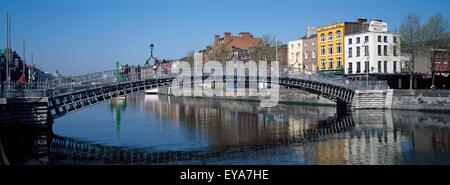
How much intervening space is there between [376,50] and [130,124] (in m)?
36.1

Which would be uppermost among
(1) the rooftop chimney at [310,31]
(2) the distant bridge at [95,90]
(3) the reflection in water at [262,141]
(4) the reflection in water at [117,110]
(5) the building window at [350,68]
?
(1) the rooftop chimney at [310,31]

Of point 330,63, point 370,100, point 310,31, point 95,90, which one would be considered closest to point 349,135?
point 95,90

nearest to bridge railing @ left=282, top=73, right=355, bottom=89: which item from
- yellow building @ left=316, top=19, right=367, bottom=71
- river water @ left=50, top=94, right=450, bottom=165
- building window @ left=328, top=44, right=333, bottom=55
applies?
river water @ left=50, top=94, right=450, bottom=165

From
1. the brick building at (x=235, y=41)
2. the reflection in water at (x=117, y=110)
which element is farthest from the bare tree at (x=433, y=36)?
the brick building at (x=235, y=41)

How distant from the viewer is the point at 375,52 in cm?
5978

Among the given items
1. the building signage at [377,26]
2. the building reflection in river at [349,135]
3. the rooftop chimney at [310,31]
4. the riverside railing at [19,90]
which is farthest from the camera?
the rooftop chimney at [310,31]

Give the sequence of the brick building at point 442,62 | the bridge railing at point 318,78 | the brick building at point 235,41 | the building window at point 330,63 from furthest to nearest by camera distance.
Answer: the brick building at point 235,41 < the building window at point 330,63 < the brick building at point 442,62 < the bridge railing at point 318,78

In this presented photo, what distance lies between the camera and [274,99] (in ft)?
199

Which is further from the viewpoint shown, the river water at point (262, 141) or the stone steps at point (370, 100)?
the stone steps at point (370, 100)

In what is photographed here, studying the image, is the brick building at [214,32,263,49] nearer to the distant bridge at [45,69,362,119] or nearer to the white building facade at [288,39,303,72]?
the white building facade at [288,39,303,72]

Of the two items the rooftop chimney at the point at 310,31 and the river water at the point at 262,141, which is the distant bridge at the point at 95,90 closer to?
the river water at the point at 262,141

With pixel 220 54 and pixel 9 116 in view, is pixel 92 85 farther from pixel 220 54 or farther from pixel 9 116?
pixel 220 54

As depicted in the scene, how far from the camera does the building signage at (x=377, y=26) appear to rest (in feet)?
196

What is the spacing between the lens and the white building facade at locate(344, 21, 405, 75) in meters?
59.6
